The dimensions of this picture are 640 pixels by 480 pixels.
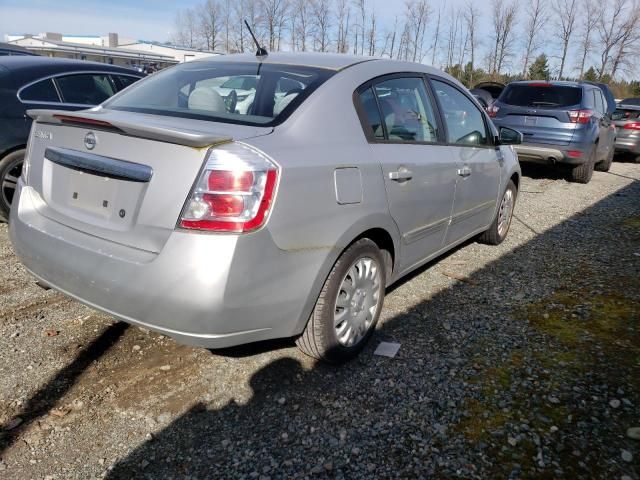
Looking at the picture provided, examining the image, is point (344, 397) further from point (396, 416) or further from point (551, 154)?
point (551, 154)

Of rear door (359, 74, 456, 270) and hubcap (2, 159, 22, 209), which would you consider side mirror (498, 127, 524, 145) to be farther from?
hubcap (2, 159, 22, 209)

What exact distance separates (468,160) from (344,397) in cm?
219

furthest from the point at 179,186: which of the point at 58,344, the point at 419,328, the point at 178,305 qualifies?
the point at 419,328

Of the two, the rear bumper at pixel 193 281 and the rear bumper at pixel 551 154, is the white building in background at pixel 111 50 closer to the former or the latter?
the rear bumper at pixel 551 154

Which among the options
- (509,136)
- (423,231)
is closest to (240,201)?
(423,231)

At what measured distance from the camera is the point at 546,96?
29.1 feet

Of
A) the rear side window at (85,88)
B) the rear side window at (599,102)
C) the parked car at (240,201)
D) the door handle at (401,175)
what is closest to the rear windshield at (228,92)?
the parked car at (240,201)

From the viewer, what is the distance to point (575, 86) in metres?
8.88

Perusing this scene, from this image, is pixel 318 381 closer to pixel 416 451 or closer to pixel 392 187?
pixel 416 451

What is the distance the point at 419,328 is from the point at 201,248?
1868 mm

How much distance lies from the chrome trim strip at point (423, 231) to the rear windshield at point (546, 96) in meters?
6.09

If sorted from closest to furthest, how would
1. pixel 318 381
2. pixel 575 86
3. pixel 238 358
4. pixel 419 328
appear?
pixel 318 381 < pixel 238 358 < pixel 419 328 < pixel 575 86

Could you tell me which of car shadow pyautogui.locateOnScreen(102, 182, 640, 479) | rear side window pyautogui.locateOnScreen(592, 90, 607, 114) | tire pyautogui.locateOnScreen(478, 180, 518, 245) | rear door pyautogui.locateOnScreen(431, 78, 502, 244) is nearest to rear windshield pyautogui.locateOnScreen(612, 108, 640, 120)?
rear side window pyautogui.locateOnScreen(592, 90, 607, 114)

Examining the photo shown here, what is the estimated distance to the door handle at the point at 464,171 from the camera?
3.92m
